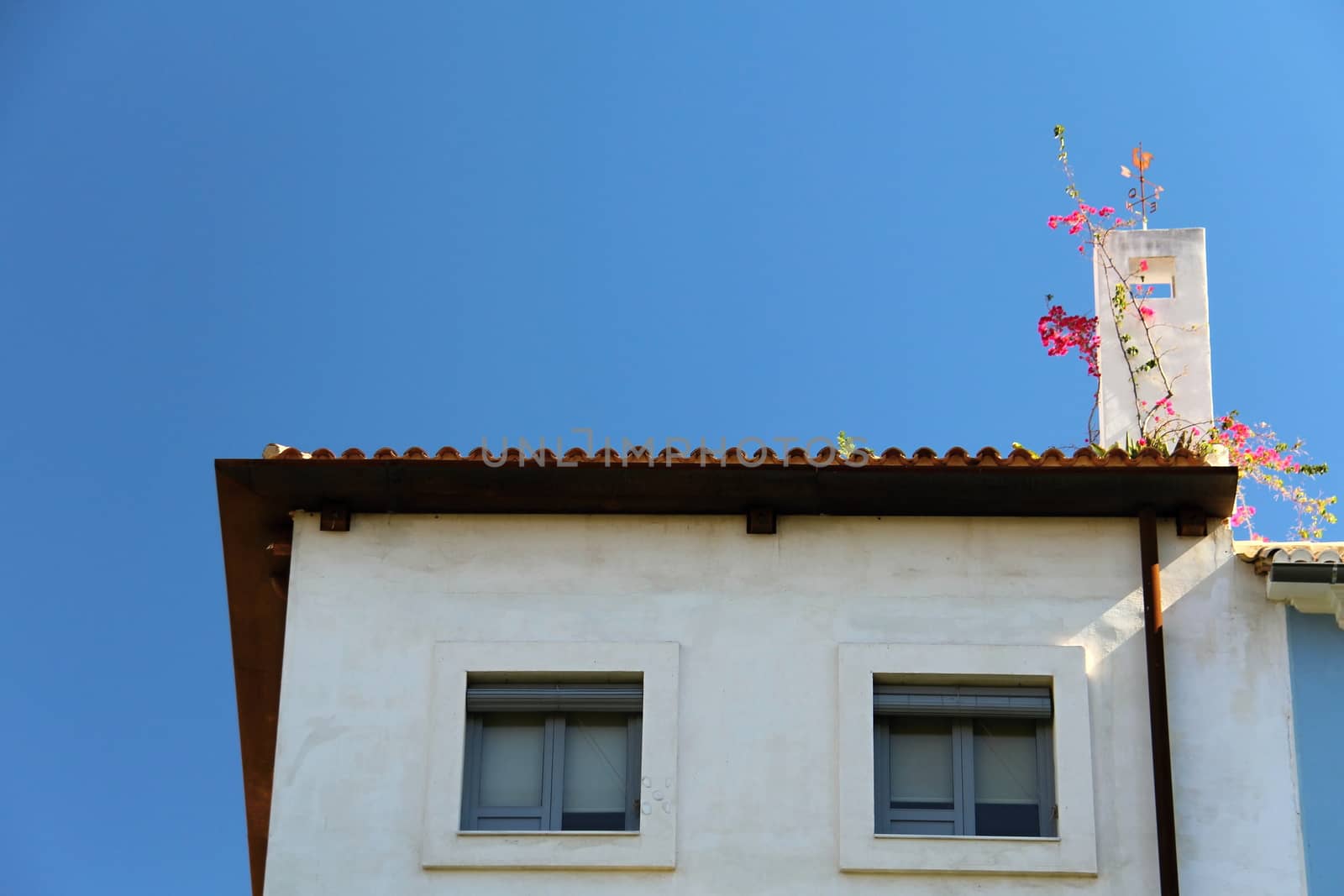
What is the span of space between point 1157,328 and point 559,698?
546cm

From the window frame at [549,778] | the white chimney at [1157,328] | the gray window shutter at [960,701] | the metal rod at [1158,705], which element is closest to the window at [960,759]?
the gray window shutter at [960,701]

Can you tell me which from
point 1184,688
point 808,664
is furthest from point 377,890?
point 1184,688

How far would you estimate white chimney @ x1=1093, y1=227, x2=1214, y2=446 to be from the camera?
15.0 meters

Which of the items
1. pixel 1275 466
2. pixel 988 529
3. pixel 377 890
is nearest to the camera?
pixel 377 890

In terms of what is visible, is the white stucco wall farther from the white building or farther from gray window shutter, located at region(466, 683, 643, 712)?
gray window shutter, located at region(466, 683, 643, 712)

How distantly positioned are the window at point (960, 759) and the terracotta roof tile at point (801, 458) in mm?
1432

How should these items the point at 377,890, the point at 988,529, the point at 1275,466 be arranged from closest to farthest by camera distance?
1. the point at 377,890
2. the point at 988,529
3. the point at 1275,466

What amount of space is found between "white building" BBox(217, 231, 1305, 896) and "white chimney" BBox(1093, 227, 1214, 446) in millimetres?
1971

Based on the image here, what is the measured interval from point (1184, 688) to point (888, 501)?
217 cm

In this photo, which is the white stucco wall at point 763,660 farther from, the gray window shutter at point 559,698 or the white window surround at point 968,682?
the gray window shutter at point 559,698

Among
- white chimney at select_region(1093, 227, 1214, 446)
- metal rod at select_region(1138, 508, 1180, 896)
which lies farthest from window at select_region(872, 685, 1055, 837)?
white chimney at select_region(1093, 227, 1214, 446)

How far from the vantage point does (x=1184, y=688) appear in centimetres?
1270

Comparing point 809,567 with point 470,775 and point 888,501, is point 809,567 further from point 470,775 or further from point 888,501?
point 470,775

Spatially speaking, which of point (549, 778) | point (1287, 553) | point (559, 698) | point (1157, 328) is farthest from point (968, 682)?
point (1157, 328)
